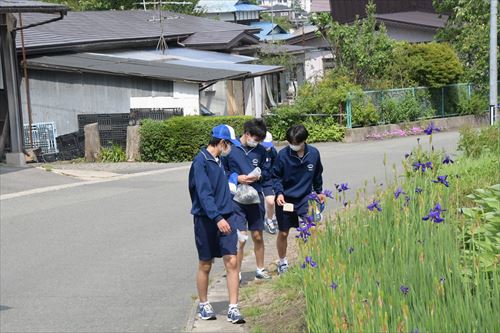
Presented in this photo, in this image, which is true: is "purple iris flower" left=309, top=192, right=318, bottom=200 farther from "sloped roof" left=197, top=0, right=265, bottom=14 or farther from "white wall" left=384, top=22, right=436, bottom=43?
"sloped roof" left=197, top=0, right=265, bottom=14

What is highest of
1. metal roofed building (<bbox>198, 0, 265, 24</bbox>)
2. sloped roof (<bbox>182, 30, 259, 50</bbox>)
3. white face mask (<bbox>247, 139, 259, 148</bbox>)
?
metal roofed building (<bbox>198, 0, 265, 24</bbox>)

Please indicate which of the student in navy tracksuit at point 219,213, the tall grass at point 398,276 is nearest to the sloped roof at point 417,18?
the student in navy tracksuit at point 219,213

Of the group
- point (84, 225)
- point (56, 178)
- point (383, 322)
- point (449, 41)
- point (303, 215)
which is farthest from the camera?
point (449, 41)

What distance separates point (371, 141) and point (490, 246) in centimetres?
2318

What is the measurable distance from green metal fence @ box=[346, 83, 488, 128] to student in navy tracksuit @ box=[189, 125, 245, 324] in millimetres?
21401

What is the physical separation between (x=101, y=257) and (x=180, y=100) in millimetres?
16112

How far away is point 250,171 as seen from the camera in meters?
9.40

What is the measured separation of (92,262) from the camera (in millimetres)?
11312

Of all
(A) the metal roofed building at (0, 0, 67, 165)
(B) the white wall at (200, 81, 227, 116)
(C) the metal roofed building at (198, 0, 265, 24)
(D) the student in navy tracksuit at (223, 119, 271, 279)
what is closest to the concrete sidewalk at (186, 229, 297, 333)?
(D) the student in navy tracksuit at (223, 119, 271, 279)

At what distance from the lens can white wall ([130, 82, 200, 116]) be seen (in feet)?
88.6

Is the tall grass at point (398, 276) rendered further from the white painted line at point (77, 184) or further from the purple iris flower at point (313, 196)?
the white painted line at point (77, 184)

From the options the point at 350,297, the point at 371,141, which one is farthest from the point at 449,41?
the point at 350,297

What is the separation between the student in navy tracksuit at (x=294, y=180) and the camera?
31.0 ft

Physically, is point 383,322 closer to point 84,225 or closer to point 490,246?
point 490,246
